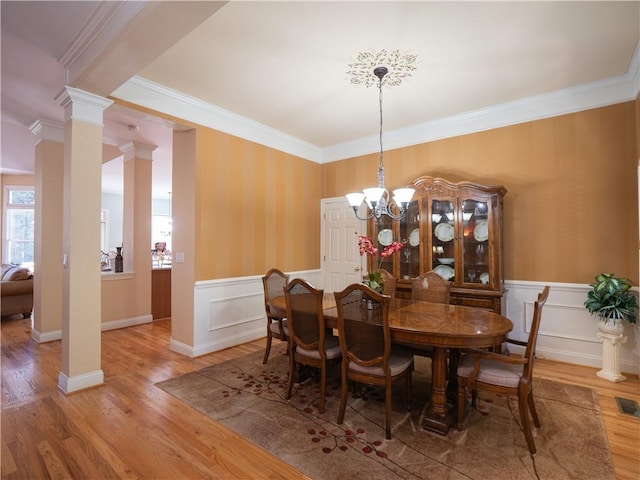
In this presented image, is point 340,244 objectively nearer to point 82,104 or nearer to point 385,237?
point 385,237

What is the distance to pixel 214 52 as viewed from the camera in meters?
2.77

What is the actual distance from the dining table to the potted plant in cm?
136

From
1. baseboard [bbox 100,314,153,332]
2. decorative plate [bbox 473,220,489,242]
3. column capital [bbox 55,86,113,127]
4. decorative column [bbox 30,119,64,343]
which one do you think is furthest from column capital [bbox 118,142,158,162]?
decorative plate [bbox 473,220,489,242]

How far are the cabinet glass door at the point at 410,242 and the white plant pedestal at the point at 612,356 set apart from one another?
6.20 ft

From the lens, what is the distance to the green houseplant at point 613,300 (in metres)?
2.92

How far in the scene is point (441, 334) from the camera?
6.65ft

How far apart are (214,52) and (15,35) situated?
148cm

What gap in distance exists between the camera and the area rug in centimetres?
185

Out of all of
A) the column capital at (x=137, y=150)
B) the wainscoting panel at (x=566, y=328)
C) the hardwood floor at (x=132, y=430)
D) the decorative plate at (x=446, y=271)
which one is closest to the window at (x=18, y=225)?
the column capital at (x=137, y=150)

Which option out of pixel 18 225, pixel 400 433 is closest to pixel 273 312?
pixel 400 433

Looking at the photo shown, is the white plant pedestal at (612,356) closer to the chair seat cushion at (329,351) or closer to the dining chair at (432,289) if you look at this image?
the dining chair at (432,289)

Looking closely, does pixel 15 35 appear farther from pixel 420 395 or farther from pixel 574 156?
pixel 574 156

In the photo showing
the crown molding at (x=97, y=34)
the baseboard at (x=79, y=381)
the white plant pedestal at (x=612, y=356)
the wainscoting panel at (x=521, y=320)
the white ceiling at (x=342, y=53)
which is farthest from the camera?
the wainscoting panel at (x=521, y=320)

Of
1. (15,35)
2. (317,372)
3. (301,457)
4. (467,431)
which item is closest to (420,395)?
(467,431)
